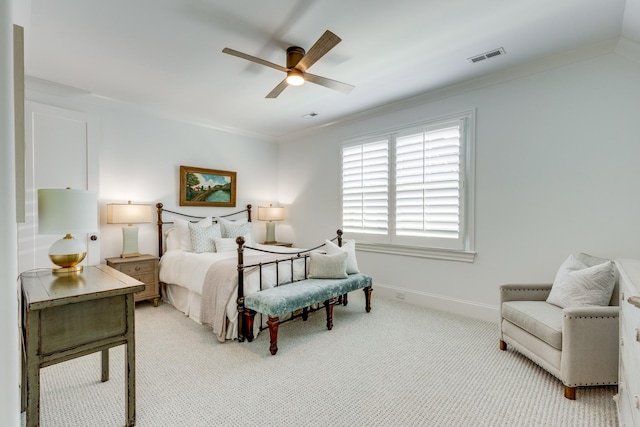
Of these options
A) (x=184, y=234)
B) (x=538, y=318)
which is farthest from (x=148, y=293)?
(x=538, y=318)

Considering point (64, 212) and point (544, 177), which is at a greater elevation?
point (544, 177)

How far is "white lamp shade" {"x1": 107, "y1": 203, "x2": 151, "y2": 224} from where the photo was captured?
3867 mm

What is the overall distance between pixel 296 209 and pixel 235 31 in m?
3.57

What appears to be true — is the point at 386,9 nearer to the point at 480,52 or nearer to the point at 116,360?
the point at 480,52

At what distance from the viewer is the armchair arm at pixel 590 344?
2.04m

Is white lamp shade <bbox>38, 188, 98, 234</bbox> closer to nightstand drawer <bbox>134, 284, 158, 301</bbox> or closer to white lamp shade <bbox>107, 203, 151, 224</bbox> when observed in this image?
white lamp shade <bbox>107, 203, 151, 224</bbox>

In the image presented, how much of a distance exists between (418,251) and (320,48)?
111 inches

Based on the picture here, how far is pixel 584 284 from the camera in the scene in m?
2.32

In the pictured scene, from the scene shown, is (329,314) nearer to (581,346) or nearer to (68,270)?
(581,346)

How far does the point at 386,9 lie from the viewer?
2250mm

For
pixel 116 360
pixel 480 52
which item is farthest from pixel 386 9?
pixel 116 360

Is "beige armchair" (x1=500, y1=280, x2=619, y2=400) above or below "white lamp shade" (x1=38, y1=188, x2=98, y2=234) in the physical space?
below

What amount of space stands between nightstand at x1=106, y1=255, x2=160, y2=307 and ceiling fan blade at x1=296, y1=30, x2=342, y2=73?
3.17 meters

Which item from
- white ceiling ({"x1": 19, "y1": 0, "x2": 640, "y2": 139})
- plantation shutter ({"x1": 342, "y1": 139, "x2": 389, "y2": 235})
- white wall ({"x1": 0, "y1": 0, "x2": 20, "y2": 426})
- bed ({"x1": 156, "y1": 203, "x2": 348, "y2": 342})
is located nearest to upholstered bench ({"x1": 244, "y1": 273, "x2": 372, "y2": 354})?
bed ({"x1": 156, "y1": 203, "x2": 348, "y2": 342})
